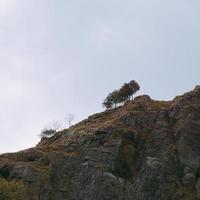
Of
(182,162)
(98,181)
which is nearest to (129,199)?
(98,181)

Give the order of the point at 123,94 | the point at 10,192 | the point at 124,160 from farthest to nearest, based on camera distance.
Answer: the point at 123,94
the point at 124,160
the point at 10,192

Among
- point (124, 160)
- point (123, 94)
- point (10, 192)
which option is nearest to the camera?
point (10, 192)

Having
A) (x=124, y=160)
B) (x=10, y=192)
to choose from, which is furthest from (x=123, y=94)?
(x=10, y=192)

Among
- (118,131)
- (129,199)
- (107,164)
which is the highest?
(118,131)

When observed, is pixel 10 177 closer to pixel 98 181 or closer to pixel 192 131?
pixel 98 181

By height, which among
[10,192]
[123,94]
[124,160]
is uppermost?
[123,94]

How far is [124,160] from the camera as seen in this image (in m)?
121

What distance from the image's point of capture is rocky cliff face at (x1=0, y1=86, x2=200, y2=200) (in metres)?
114

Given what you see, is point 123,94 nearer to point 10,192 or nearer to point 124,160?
point 124,160

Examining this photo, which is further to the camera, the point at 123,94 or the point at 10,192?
the point at 123,94

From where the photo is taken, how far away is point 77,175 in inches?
4594

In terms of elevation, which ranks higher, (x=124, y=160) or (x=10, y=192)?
(x=124, y=160)

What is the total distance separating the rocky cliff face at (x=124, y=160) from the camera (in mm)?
114000

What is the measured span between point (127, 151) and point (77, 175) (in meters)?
12.0
